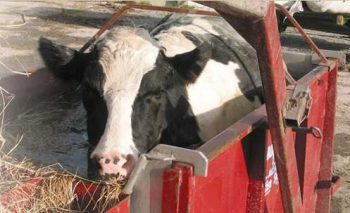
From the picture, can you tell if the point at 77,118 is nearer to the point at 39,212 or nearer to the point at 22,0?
the point at 39,212

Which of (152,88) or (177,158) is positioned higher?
(177,158)

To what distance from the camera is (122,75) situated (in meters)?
2.75

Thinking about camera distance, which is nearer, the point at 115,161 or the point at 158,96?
the point at 115,161

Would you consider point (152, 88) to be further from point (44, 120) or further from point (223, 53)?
point (44, 120)

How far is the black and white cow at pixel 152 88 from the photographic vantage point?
99.0 inches

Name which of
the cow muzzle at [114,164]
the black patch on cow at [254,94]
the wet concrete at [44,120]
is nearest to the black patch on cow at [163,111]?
the cow muzzle at [114,164]

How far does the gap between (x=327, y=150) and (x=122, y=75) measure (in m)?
1.68

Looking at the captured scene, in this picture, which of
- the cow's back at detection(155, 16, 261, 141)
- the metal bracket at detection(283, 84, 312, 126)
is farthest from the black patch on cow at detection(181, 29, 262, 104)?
the metal bracket at detection(283, 84, 312, 126)

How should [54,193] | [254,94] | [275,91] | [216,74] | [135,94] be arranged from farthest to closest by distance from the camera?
1. [254,94]
2. [216,74]
3. [135,94]
4. [275,91]
5. [54,193]

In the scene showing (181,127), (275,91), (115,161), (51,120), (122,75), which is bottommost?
(51,120)

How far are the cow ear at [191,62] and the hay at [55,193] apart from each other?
3.28 feet

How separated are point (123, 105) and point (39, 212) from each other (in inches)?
29.9

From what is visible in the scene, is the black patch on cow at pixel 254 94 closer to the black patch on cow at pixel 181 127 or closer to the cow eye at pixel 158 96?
the black patch on cow at pixel 181 127

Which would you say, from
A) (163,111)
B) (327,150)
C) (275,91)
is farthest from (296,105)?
(327,150)
